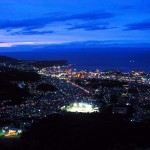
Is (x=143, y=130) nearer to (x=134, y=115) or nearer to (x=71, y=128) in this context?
(x=71, y=128)

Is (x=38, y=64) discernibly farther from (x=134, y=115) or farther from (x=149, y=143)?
Answer: (x=149, y=143)

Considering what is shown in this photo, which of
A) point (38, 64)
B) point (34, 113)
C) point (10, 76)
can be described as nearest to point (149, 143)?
point (34, 113)

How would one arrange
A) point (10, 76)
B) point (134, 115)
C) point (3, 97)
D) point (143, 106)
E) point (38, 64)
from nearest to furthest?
1. point (134, 115)
2. point (143, 106)
3. point (3, 97)
4. point (10, 76)
5. point (38, 64)

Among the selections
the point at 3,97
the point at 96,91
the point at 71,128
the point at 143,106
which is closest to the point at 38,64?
the point at 96,91

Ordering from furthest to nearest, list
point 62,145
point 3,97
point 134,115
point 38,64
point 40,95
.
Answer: point 38,64 < point 40,95 < point 3,97 < point 134,115 < point 62,145

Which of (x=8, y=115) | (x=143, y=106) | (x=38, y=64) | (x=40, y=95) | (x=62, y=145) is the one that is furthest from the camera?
(x=38, y=64)

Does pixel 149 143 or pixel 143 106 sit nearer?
pixel 149 143
